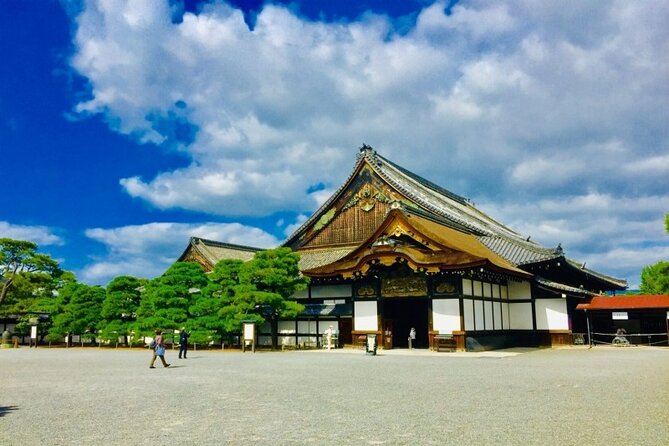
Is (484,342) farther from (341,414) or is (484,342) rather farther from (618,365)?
(341,414)

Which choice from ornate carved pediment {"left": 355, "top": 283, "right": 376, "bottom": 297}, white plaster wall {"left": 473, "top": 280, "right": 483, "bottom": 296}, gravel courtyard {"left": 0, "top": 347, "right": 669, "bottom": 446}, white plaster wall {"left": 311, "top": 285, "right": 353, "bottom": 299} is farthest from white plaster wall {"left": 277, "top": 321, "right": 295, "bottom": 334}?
gravel courtyard {"left": 0, "top": 347, "right": 669, "bottom": 446}

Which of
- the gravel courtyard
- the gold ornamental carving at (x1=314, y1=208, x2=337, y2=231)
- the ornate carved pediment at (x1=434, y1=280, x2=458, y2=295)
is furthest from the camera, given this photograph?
the gold ornamental carving at (x1=314, y1=208, x2=337, y2=231)

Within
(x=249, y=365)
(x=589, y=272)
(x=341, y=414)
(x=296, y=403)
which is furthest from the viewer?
(x=589, y=272)

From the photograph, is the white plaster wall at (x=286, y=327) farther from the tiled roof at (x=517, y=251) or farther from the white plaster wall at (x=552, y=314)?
the white plaster wall at (x=552, y=314)

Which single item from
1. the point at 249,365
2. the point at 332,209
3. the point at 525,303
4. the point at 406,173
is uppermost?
the point at 406,173

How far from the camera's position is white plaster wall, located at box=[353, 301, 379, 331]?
3053 cm

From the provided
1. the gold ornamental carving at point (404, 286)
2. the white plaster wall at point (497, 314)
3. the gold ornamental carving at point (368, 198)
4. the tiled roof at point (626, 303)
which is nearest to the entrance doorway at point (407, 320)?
the gold ornamental carving at point (404, 286)

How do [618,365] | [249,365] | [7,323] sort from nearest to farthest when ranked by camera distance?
[618,365] → [249,365] → [7,323]

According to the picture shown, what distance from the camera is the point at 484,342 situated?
95.0 feet

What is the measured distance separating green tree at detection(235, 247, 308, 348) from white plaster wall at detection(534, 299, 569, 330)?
13.9 m

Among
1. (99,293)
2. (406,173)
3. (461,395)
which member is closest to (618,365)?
(461,395)

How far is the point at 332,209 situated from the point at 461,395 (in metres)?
27.4

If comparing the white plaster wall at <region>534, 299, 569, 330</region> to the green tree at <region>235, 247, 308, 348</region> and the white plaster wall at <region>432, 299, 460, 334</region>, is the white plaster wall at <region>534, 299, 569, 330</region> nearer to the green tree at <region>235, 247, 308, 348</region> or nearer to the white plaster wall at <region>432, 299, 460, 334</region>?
the white plaster wall at <region>432, 299, 460, 334</region>

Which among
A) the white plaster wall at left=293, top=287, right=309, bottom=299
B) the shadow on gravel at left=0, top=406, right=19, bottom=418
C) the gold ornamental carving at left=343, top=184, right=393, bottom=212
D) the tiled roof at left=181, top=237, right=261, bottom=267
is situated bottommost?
the shadow on gravel at left=0, top=406, right=19, bottom=418
